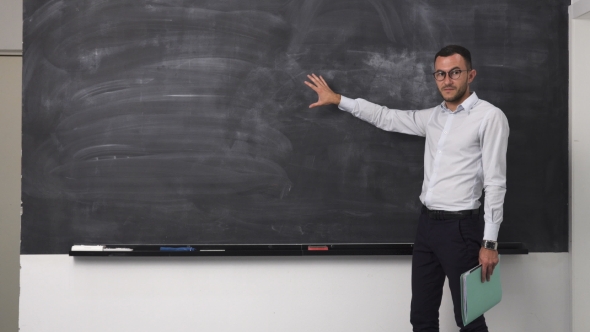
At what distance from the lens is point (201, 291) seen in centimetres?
274

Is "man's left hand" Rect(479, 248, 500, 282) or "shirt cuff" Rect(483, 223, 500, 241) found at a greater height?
"shirt cuff" Rect(483, 223, 500, 241)

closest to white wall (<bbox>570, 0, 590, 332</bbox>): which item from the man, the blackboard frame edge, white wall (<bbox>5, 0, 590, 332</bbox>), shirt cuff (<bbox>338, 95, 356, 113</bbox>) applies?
white wall (<bbox>5, 0, 590, 332</bbox>)

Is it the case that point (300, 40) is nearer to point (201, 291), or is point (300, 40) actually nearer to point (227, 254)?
point (227, 254)

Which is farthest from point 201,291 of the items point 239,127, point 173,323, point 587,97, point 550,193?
point 587,97

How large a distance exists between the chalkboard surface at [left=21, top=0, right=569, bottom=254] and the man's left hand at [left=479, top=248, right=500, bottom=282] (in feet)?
1.93

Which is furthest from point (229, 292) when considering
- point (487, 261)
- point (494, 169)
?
point (494, 169)

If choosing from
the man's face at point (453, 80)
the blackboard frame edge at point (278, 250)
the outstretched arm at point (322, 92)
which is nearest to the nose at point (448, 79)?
the man's face at point (453, 80)

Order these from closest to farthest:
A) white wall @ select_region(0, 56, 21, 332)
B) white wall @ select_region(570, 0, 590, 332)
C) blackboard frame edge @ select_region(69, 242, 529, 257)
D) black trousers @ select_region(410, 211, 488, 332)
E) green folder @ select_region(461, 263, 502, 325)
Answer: green folder @ select_region(461, 263, 502, 325)
black trousers @ select_region(410, 211, 488, 332)
blackboard frame edge @ select_region(69, 242, 529, 257)
white wall @ select_region(570, 0, 590, 332)
white wall @ select_region(0, 56, 21, 332)

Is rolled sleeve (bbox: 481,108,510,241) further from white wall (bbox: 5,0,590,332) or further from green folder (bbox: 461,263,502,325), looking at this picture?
white wall (bbox: 5,0,590,332)

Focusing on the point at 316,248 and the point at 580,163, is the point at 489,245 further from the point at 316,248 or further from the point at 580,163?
the point at 580,163

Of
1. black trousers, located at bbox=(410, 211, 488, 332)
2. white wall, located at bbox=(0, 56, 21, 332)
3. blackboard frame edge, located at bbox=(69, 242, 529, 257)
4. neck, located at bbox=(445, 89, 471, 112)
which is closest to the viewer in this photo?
black trousers, located at bbox=(410, 211, 488, 332)

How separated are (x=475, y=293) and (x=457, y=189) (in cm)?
45

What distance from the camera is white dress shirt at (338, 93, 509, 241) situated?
221 centimetres

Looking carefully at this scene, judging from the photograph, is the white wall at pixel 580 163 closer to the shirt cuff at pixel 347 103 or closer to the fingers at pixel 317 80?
the shirt cuff at pixel 347 103
